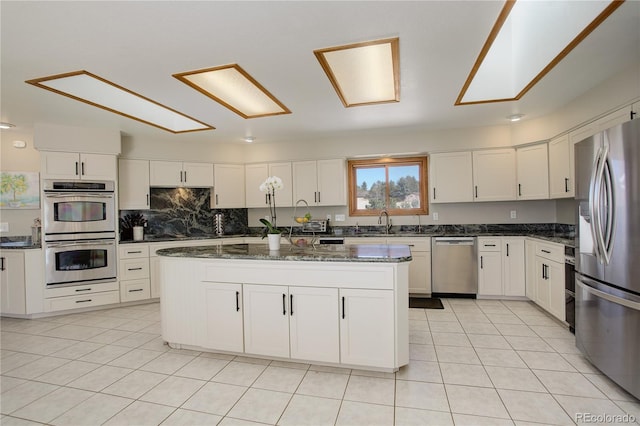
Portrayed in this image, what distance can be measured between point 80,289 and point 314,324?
345 centimetres

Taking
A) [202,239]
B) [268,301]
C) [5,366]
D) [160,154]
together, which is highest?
[160,154]

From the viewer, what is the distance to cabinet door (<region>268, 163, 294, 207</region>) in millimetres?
5074

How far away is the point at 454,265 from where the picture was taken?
431 centimetres

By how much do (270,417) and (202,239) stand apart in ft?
10.8

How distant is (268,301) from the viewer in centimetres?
251

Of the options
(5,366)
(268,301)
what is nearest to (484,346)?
(268,301)

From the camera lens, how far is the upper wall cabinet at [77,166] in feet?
12.7

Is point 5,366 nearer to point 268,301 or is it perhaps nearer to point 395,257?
point 268,301

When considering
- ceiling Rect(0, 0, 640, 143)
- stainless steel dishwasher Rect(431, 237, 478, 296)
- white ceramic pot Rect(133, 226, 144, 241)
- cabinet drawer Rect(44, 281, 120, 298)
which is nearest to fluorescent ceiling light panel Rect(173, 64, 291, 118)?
ceiling Rect(0, 0, 640, 143)

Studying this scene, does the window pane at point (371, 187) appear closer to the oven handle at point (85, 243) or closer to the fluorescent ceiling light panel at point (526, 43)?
the fluorescent ceiling light panel at point (526, 43)

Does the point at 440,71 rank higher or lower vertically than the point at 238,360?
higher

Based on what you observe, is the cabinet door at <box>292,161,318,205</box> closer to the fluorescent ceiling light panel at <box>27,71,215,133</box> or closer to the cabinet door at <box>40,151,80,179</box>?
the fluorescent ceiling light panel at <box>27,71,215,133</box>

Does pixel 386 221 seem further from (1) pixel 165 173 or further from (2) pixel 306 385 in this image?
(1) pixel 165 173

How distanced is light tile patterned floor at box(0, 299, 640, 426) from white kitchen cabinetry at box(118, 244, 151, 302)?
107 centimetres
